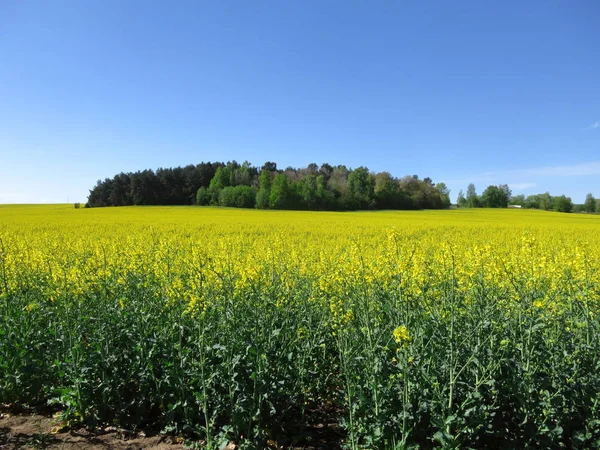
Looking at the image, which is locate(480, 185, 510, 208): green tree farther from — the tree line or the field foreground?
the field foreground

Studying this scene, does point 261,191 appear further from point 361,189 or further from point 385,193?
point 385,193

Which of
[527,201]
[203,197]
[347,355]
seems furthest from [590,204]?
[347,355]

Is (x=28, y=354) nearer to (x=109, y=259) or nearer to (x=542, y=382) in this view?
(x=109, y=259)

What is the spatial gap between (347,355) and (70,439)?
8.83 ft

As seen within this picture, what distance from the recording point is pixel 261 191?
54.9 meters

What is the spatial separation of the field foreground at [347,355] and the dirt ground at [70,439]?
0.13m

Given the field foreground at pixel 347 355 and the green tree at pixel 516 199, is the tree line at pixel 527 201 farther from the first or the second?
the field foreground at pixel 347 355

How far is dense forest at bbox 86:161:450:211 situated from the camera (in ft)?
186

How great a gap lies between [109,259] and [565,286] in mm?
6044

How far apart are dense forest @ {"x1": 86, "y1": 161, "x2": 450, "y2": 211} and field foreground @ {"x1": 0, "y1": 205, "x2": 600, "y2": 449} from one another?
50943mm

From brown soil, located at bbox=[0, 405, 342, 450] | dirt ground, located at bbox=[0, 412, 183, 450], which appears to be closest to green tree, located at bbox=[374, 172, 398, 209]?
brown soil, located at bbox=[0, 405, 342, 450]

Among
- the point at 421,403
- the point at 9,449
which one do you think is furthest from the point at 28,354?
the point at 421,403

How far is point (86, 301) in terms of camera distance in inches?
169

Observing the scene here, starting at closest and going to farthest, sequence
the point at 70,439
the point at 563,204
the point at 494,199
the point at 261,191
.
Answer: the point at 70,439 → the point at 261,191 → the point at 563,204 → the point at 494,199
